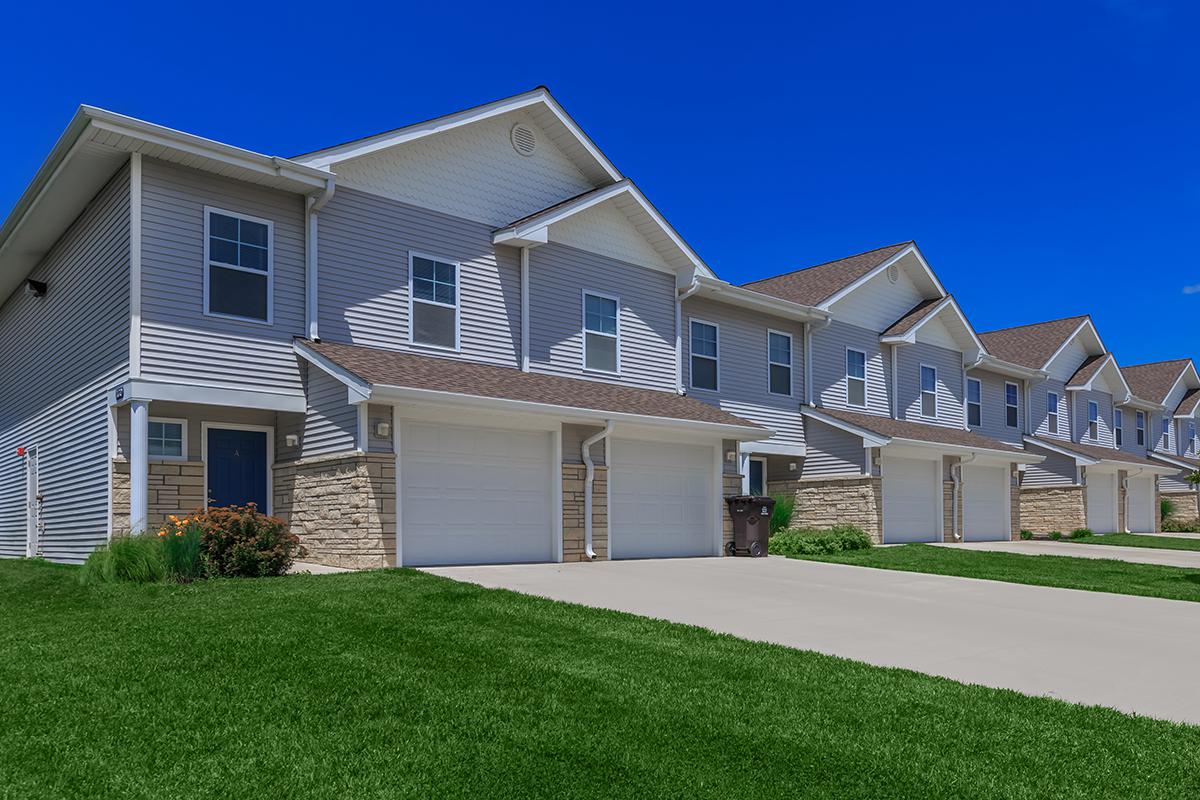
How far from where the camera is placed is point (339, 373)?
505 inches

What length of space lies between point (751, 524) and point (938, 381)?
499 inches

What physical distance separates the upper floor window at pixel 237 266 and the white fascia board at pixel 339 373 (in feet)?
2.33

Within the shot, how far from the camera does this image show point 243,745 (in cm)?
525

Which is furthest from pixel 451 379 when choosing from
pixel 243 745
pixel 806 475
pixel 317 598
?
pixel 806 475

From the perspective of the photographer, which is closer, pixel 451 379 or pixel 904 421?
pixel 451 379

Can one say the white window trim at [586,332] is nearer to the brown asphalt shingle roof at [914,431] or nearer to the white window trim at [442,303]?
the white window trim at [442,303]

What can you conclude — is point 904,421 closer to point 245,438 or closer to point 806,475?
point 806,475

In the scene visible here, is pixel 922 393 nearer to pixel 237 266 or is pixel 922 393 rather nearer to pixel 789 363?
pixel 789 363

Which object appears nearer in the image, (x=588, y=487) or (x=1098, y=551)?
(x=588, y=487)

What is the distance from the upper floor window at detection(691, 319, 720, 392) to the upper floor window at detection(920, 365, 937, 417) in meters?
9.13

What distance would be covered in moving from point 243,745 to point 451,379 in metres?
9.19

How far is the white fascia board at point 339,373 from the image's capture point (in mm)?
12344

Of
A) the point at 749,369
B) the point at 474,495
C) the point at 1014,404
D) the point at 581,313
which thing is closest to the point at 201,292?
the point at 474,495

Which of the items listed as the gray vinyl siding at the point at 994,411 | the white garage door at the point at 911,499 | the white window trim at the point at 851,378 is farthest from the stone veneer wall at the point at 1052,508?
the white window trim at the point at 851,378
